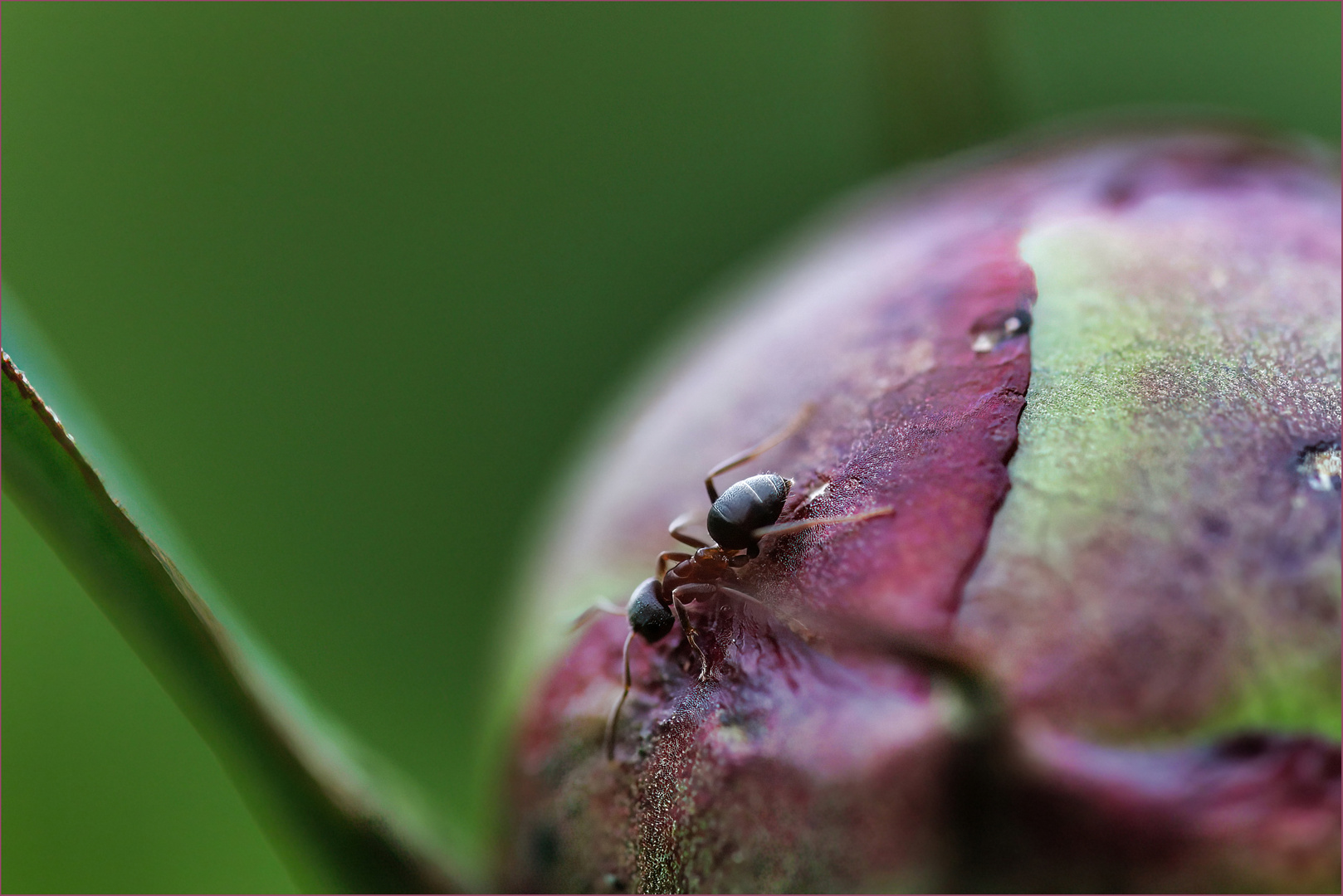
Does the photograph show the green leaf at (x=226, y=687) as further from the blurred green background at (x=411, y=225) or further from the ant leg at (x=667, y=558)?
the blurred green background at (x=411, y=225)

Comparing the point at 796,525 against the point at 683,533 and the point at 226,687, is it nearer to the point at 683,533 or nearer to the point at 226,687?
the point at 683,533

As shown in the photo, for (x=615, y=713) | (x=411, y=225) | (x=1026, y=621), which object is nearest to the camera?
(x=1026, y=621)

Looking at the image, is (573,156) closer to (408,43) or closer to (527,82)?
(527,82)

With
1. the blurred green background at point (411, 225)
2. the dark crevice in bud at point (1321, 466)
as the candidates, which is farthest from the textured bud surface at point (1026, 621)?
the blurred green background at point (411, 225)

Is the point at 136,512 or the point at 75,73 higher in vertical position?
the point at 75,73

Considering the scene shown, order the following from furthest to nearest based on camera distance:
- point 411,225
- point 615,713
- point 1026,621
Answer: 1. point 411,225
2. point 615,713
3. point 1026,621

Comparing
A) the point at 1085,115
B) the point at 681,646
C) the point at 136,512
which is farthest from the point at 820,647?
the point at 1085,115

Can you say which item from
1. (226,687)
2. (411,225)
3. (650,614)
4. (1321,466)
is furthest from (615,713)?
(411,225)
